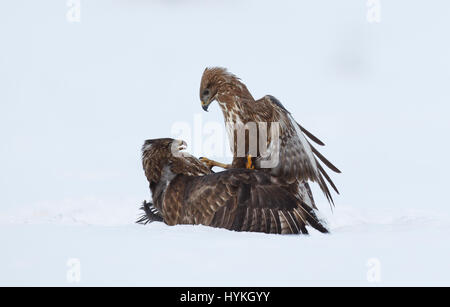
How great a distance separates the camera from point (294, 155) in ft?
23.0

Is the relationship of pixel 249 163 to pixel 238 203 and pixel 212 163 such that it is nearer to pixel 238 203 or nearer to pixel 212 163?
pixel 212 163

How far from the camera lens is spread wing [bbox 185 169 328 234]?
19.6 feet

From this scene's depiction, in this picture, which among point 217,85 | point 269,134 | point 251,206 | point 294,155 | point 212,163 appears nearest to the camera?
point 251,206

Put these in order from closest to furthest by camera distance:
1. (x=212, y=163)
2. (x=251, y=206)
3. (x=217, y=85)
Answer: (x=251, y=206), (x=212, y=163), (x=217, y=85)

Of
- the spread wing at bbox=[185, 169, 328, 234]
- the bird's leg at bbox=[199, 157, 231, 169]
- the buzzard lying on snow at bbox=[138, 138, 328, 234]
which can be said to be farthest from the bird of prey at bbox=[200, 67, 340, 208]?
the spread wing at bbox=[185, 169, 328, 234]

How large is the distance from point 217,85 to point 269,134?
4.02ft

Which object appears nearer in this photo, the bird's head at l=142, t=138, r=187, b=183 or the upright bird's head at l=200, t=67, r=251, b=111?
the bird's head at l=142, t=138, r=187, b=183

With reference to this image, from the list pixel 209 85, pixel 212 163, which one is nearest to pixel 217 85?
pixel 209 85

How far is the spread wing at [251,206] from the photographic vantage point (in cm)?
597

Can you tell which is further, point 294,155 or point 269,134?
point 269,134

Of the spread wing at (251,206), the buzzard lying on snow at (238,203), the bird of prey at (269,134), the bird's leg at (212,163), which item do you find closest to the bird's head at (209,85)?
the bird of prey at (269,134)

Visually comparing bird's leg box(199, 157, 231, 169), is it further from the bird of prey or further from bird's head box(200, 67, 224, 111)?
bird's head box(200, 67, 224, 111)

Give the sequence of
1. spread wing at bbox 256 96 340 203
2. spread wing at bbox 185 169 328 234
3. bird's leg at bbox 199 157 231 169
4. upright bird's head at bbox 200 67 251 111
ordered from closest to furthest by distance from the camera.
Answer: spread wing at bbox 185 169 328 234
spread wing at bbox 256 96 340 203
bird's leg at bbox 199 157 231 169
upright bird's head at bbox 200 67 251 111

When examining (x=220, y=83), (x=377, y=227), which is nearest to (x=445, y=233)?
(x=377, y=227)
